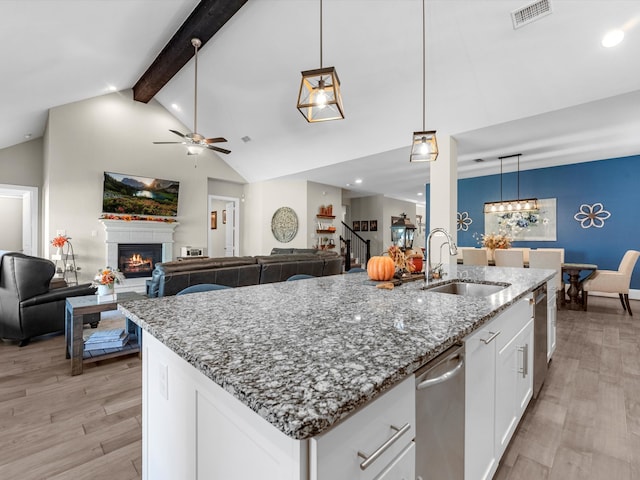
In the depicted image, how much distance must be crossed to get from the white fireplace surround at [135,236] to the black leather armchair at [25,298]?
291 centimetres

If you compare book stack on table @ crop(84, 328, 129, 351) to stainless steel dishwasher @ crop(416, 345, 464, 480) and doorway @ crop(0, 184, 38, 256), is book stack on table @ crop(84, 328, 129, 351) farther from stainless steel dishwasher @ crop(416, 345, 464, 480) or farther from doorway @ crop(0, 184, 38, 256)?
doorway @ crop(0, 184, 38, 256)

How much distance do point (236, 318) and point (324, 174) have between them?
655 cm

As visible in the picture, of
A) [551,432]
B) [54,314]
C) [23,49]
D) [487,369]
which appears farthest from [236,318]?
[23,49]

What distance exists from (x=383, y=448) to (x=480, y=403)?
784mm

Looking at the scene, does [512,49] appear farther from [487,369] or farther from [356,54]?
[487,369]

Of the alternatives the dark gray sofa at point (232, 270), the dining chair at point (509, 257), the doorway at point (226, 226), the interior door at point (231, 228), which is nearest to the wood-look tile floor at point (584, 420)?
the dining chair at point (509, 257)

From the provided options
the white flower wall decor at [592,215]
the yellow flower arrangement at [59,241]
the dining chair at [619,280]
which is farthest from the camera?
the white flower wall decor at [592,215]

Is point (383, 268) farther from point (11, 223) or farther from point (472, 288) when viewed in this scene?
point (11, 223)

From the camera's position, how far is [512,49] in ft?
11.0

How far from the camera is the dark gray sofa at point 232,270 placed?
3.20 meters

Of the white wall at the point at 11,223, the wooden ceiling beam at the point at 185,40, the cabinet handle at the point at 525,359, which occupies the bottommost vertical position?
the cabinet handle at the point at 525,359

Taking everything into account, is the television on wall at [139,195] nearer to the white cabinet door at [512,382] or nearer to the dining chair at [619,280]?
the white cabinet door at [512,382]

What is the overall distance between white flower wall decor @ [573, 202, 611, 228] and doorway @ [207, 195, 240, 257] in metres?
8.22

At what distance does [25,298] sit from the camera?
321 centimetres
